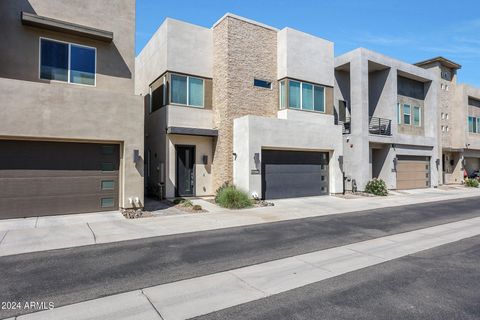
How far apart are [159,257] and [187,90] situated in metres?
11.6

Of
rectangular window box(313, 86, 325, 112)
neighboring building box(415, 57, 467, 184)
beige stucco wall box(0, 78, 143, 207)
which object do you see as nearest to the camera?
beige stucco wall box(0, 78, 143, 207)

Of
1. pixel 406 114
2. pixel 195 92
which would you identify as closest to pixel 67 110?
pixel 195 92

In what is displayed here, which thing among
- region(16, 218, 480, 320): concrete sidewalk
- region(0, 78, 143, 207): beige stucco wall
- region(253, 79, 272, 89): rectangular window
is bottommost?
region(16, 218, 480, 320): concrete sidewalk

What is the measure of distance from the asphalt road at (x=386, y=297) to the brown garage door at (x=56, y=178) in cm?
912

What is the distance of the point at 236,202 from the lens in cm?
1379

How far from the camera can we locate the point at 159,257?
270 inches

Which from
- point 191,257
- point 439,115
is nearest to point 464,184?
point 439,115

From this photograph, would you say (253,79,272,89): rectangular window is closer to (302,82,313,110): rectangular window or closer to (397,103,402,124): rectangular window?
(302,82,313,110): rectangular window

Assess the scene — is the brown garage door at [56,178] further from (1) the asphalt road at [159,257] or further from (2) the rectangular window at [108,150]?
(1) the asphalt road at [159,257]

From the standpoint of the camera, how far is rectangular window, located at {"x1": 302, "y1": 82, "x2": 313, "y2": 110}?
60.3 feet

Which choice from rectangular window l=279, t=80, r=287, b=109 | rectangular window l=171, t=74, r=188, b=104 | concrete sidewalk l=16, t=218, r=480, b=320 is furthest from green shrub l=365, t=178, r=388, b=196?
rectangular window l=171, t=74, r=188, b=104

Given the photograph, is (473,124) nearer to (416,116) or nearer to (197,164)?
(416,116)

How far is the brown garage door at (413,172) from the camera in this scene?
23219mm

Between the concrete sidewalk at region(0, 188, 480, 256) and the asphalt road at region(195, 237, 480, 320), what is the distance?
5.09 metres
